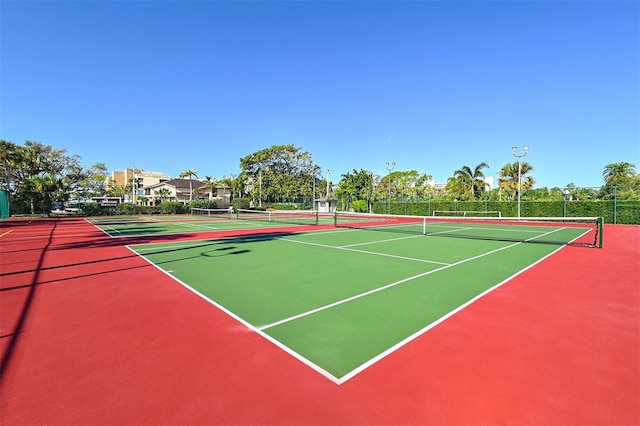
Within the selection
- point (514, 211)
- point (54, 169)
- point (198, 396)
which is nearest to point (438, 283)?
point (198, 396)

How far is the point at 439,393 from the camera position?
129 inches

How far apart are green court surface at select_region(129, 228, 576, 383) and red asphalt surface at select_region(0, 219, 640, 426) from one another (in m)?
0.33

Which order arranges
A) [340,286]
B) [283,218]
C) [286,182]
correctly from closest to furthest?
[340,286] → [283,218] → [286,182]

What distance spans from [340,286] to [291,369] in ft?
11.9

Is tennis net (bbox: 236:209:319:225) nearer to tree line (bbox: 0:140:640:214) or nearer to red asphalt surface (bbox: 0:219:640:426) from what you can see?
tree line (bbox: 0:140:640:214)

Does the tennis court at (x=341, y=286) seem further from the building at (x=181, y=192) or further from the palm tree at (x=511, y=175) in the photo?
the building at (x=181, y=192)

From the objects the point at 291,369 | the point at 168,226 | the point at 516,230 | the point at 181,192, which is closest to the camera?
the point at 291,369

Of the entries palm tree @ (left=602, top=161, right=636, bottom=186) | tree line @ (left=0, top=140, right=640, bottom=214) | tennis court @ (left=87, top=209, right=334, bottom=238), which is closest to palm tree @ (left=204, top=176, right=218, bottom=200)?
tree line @ (left=0, top=140, right=640, bottom=214)

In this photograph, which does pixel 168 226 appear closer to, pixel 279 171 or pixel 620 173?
pixel 279 171

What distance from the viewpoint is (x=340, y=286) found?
23.7 feet

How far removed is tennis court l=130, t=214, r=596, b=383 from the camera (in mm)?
4445

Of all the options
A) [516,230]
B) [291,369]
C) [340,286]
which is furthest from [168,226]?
[516,230]

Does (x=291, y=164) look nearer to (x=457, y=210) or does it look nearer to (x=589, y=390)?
(x=457, y=210)

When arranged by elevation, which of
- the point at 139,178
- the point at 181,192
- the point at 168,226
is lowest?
the point at 168,226
